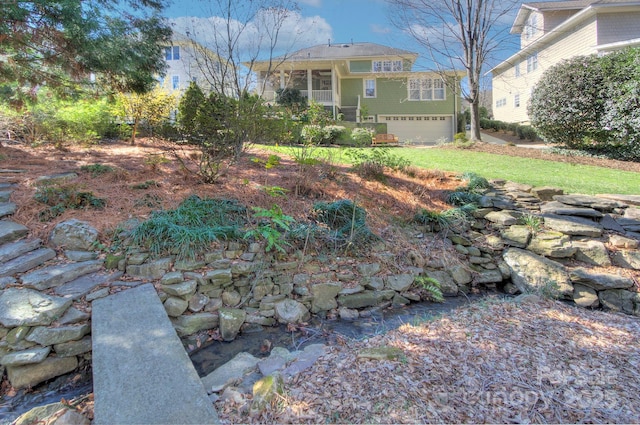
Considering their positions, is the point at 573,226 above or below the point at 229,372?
above

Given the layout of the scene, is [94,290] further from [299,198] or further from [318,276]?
[299,198]

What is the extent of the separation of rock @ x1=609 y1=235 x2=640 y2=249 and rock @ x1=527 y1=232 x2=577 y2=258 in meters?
0.57

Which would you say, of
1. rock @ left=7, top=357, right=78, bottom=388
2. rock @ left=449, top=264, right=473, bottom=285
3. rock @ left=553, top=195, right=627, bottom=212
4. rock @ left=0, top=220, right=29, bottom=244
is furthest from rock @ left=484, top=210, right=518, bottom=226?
rock @ left=0, top=220, right=29, bottom=244

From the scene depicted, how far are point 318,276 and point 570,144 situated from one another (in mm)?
11556

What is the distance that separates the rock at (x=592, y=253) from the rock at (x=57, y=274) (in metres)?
5.74

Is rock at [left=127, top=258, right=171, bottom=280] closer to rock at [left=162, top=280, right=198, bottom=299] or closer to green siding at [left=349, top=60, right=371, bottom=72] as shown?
rock at [left=162, top=280, right=198, bottom=299]

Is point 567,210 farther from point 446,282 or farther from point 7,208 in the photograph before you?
point 7,208

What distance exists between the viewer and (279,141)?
5.56m

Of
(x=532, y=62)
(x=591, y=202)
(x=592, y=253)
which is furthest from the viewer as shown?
(x=532, y=62)

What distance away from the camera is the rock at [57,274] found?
310 centimetres

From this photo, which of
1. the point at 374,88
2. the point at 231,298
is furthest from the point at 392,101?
the point at 231,298

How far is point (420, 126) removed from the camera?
2311 cm

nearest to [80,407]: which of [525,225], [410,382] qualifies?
[410,382]

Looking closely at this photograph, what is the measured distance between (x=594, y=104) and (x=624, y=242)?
26.3 ft
